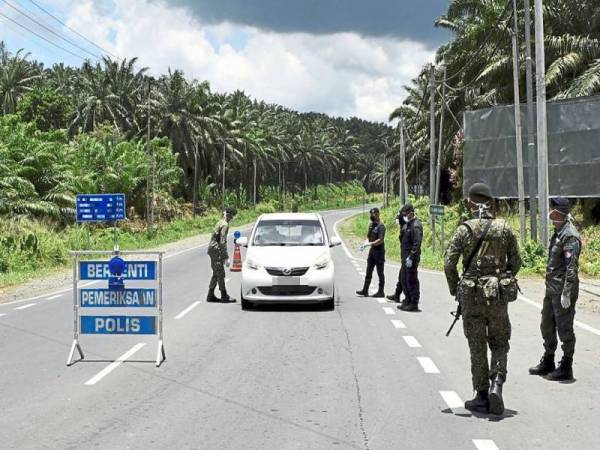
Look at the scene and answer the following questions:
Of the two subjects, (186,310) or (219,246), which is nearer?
(186,310)

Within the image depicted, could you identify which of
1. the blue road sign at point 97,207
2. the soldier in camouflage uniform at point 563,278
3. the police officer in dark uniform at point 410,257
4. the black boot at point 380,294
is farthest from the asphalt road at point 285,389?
the blue road sign at point 97,207

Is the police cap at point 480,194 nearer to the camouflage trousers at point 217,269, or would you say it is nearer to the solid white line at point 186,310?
the solid white line at point 186,310

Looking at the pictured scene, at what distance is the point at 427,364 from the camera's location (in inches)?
326

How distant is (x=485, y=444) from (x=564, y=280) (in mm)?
2709

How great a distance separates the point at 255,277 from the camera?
41.7 ft

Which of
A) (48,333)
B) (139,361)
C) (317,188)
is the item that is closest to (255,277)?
(48,333)

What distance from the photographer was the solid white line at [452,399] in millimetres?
6414

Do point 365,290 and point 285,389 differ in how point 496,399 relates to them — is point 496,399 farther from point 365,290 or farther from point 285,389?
point 365,290

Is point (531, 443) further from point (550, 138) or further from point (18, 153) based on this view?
point (18, 153)

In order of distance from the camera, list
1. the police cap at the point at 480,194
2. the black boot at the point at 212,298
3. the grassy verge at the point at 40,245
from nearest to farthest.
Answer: the police cap at the point at 480,194, the black boot at the point at 212,298, the grassy verge at the point at 40,245

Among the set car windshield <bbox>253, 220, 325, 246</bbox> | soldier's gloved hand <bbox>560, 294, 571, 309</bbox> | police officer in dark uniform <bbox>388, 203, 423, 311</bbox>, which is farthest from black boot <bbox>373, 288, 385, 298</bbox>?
soldier's gloved hand <bbox>560, 294, 571, 309</bbox>

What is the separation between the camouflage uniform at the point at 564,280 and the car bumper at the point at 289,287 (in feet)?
Answer: 18.0

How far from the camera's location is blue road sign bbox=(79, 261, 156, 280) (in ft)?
28.1

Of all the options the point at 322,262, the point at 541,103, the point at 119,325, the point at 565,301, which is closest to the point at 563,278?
the point at 565,301
